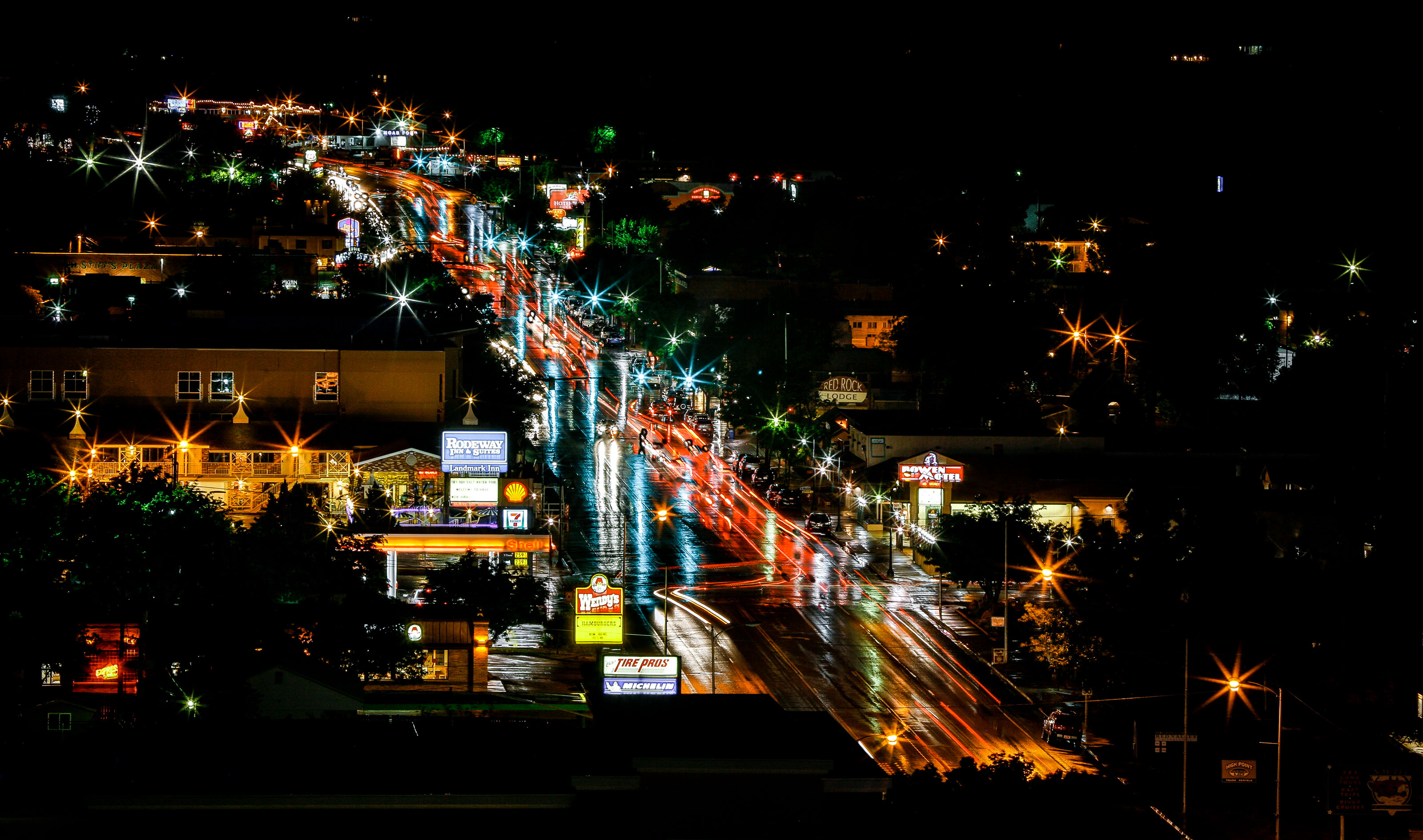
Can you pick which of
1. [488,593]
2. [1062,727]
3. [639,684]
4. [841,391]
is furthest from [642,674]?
[841,391]

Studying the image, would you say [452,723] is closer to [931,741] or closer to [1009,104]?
[931,741]

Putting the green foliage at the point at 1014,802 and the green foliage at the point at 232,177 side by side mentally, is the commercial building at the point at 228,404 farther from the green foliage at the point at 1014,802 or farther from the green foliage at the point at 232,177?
the green foliage at the point at 232,177

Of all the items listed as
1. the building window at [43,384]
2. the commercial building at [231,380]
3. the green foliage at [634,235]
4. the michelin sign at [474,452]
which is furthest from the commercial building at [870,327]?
the building window at [43,384]

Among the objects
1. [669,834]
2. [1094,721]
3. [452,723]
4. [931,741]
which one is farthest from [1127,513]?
[669,834]

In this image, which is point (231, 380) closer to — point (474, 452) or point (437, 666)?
point (474, 452)

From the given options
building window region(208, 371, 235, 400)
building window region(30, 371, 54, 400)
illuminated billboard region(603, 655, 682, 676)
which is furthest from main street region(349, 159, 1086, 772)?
building window region(30, 371, 54, 400)

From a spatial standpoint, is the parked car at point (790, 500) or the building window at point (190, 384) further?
the parked car at point (790, 500)
